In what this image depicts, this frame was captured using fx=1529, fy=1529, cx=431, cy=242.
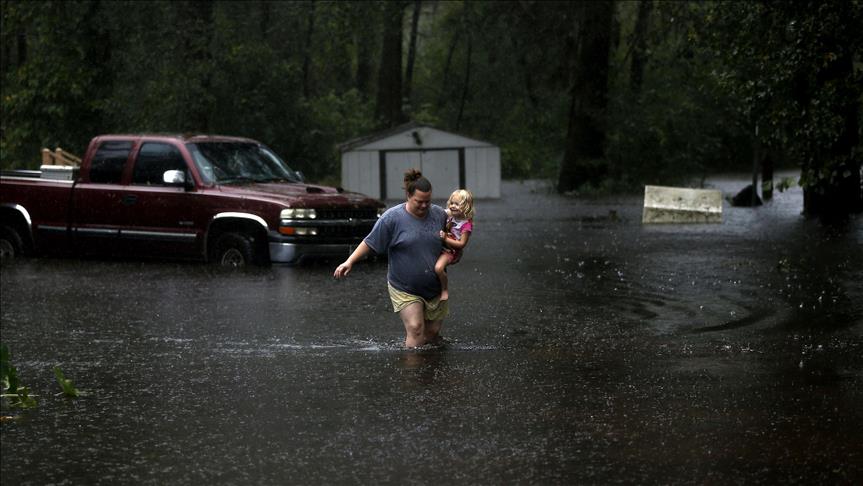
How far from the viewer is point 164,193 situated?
20016mm

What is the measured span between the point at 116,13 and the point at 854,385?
2689cm

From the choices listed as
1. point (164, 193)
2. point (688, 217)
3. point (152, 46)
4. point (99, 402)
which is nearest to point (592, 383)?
point (99, 402)

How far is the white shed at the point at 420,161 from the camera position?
144ft

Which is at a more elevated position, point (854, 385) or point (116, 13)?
point (116, 13)

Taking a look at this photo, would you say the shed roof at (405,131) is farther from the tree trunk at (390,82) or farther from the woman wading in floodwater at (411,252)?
the woman wading in floodwater at (411,252)

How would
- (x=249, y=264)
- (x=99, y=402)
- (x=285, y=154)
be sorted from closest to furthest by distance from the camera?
(x=99, y=402) < (x=249, y=264) < (x=285, y=154)

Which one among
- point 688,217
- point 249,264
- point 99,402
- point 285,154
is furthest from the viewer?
point 285,154

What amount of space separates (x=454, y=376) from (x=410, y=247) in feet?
4.83

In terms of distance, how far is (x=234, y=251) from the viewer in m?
19.6

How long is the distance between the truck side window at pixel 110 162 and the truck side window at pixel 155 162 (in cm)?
25

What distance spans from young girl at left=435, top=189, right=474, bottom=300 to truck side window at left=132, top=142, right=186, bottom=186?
9.18 meters

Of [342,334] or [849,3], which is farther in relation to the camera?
[849,3]

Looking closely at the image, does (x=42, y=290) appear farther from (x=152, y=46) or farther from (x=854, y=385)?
(x=152, y=46)

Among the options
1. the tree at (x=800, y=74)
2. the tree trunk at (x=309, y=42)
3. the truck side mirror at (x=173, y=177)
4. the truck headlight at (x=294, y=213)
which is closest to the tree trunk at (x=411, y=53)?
the tree trunk at (x=309, y=42)
